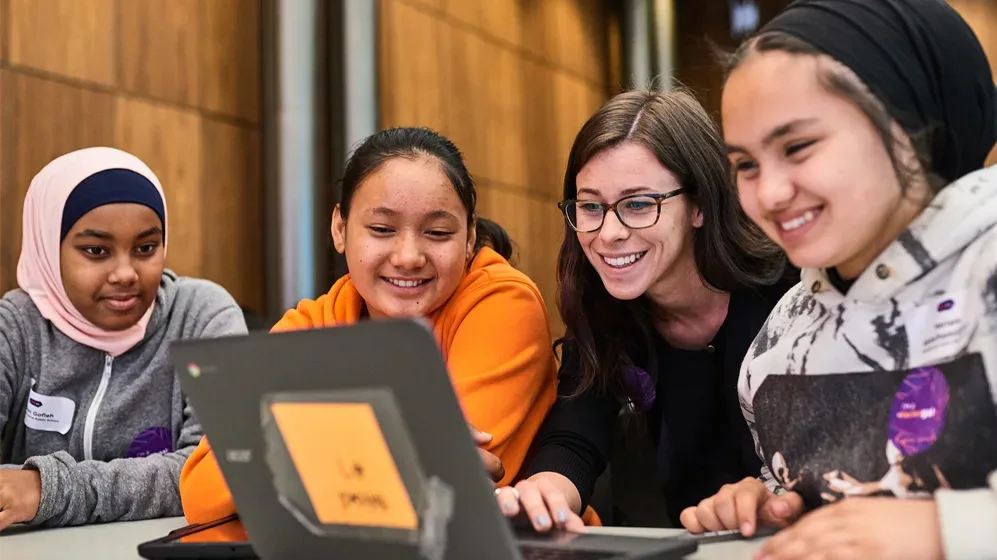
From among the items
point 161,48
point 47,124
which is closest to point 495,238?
point 47,124

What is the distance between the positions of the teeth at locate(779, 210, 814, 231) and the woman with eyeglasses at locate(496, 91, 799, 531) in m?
0.53

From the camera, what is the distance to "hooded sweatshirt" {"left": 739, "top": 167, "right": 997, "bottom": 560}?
89cm

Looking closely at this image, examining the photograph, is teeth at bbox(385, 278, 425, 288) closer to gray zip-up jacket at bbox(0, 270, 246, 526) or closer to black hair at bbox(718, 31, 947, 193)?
gray zip-up jacket at bbox(0, 270, 246, 526)

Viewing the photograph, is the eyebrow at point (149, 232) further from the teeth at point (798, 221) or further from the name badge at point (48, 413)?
the teeth at point (798, 221)

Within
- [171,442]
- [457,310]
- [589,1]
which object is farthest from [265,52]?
[589,1]

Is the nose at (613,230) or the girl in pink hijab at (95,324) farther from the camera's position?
the girl in pink hijab at (95,324)

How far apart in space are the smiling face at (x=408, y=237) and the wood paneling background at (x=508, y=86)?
96.4 inches

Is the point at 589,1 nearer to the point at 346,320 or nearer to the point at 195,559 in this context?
the point at 346,320

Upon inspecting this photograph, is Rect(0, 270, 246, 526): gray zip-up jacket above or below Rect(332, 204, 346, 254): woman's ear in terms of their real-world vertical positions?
below

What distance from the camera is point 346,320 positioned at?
1.71 metres

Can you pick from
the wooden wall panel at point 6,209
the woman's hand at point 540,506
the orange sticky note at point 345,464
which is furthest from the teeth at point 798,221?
the wooden wall panel at point 6,209

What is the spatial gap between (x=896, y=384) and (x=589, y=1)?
5365 millimetres

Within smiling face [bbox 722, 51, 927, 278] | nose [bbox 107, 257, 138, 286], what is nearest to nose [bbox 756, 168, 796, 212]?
smiling face [bbox 722, 51, 927, 278]

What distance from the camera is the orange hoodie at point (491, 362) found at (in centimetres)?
144
